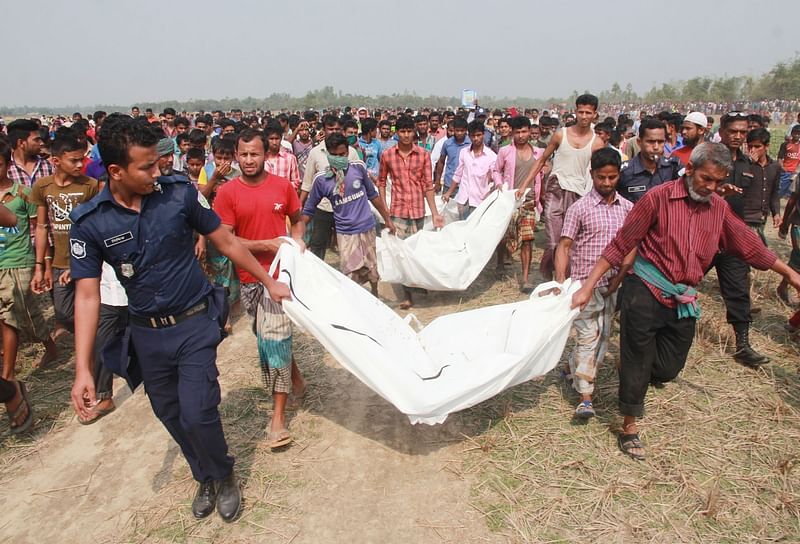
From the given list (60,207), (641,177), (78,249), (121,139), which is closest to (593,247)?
(641,177)

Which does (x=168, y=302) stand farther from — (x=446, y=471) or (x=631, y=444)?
(x=631, y=444)

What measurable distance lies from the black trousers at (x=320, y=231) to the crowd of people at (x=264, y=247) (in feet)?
0.07

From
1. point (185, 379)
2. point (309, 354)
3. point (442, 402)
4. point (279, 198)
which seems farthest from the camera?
point (309, 354)

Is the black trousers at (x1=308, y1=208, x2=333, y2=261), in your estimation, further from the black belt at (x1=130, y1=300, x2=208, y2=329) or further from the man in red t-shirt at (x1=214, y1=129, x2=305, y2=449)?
the black belt at (x1=130, y1=300, x2=208, y2=329)

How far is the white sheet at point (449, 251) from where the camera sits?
5273mm

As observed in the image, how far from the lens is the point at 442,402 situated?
9.35ft

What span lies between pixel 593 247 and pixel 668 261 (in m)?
0.63

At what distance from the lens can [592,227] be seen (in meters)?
3.44

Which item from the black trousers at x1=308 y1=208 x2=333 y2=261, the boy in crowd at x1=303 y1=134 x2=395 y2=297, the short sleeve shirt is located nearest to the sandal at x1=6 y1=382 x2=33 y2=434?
the short sleeve shirt

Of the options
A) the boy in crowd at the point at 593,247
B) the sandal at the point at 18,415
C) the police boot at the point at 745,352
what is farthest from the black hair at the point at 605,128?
the sandal at the point at 18,415

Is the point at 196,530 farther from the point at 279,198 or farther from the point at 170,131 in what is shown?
the point at 170,131

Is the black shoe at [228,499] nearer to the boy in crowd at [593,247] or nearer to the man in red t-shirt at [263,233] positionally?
the man in red t-shirt at [263,233]

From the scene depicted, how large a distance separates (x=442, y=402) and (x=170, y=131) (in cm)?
1004

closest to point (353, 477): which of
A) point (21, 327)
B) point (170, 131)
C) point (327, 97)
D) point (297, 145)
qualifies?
point (21, 327)
